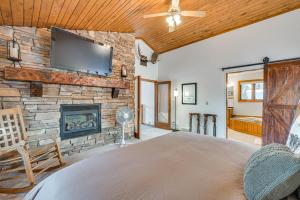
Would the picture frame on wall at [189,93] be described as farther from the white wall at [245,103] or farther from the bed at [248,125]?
the white wall at [245,103]

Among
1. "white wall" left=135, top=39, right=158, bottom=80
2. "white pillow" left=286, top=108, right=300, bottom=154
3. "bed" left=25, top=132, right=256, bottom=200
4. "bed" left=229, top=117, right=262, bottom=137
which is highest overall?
"white wall" left=135, top=39, right=158, bottom=80

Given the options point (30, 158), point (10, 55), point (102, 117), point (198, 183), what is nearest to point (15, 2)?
point (10, 55)

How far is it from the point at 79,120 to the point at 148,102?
3.67m

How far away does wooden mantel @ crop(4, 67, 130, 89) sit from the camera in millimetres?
2476

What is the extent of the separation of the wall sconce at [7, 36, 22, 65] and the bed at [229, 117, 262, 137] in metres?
6.17

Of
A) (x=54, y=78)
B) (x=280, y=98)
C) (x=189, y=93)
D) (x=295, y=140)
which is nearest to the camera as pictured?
(x=295, y=140)

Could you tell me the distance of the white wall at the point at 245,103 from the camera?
6.36m

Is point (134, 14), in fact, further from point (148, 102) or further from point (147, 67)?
point (148, 102)

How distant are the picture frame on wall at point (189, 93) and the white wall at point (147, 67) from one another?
128cm

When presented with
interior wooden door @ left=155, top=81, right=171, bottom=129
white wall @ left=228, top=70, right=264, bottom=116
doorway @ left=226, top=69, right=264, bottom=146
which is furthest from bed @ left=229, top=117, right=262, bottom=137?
interior wooden door @ left=155, top=81, right=171, bottom=129

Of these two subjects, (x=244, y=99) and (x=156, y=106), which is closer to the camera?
(x=156, y=106)

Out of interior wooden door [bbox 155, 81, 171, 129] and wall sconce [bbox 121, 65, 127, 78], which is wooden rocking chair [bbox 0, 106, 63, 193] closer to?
wall sconce [bbox 121, 65, 127, 78]

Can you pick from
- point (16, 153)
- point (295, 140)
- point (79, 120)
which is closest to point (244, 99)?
point (295, 140)

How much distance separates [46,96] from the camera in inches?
116
